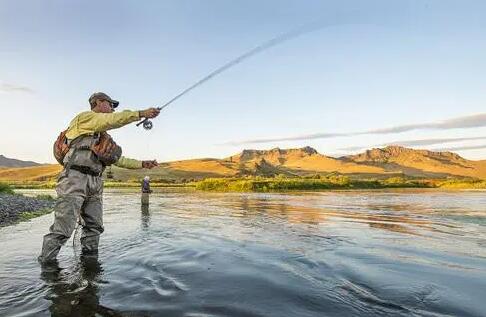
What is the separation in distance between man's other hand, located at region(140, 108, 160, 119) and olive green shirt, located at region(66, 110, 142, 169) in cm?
8

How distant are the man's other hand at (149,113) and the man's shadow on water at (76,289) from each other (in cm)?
238

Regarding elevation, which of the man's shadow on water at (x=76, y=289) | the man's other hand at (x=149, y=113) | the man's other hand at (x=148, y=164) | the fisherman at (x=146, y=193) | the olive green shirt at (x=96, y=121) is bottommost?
the man's shadow on water at (x=76, y=289)

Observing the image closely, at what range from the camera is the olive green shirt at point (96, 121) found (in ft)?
21.9

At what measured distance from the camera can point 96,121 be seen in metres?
6.75

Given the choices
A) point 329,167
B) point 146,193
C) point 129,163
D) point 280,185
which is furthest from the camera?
point 329,167

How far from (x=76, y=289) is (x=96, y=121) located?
262cm

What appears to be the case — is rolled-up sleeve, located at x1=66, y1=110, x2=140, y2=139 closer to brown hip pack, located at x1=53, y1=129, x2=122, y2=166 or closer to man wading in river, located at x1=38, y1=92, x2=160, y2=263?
man wading in river, located at x1=38, y1=92, x2=160, y2=263

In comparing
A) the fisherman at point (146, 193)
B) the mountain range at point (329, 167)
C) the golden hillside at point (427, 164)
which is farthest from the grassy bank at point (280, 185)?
the golden hillside at point (427, 164)

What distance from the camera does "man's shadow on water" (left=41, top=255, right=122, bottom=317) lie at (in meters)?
A: 4.34

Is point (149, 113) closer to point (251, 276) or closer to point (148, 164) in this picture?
point (148, 164)

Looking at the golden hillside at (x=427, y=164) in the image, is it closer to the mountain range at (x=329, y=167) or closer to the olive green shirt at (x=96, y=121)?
the mountain range at (x=329, y=167)

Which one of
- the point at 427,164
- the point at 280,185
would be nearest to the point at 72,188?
the point at 280,185

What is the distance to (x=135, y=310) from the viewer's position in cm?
441

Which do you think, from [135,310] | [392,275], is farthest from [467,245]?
[135,310]
